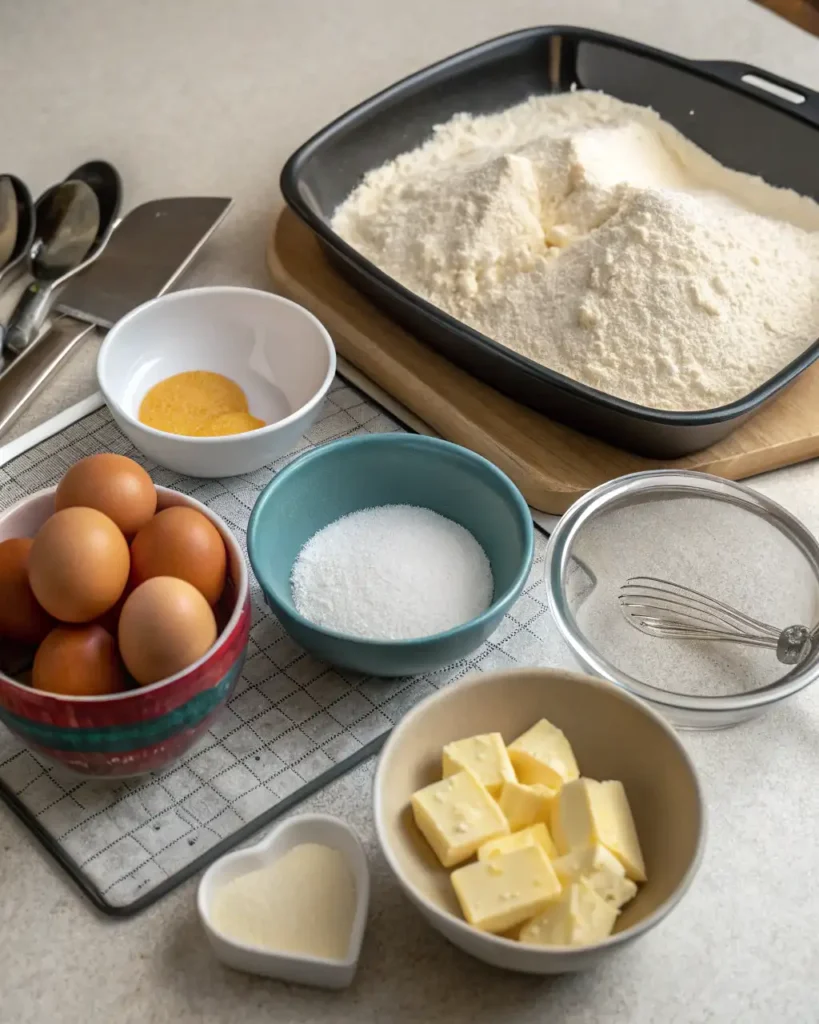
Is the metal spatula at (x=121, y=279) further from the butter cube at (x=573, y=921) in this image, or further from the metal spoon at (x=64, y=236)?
the butter cube at (x=573, y=921)

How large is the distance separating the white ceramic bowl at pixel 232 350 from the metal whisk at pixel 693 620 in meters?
0.32

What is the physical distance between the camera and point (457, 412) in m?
0.99

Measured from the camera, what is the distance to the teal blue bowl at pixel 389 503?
743 mm

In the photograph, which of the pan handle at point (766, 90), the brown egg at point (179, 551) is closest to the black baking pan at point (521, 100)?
the pan handle at point (766, 90)

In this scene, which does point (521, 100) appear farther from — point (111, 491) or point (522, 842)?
point (522, 842)

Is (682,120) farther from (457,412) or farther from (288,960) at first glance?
(288,960)

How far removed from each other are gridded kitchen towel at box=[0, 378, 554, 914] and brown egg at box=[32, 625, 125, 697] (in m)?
0.10

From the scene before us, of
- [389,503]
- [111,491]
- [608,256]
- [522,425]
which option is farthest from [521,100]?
[111,491]

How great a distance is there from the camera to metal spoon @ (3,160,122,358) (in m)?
1.08

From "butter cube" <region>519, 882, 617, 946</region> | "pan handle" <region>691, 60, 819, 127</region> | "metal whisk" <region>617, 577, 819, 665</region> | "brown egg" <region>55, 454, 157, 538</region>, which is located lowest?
"metal whisk" <region>617, 577, 819, 665</region>

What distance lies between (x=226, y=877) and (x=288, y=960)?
67 mm

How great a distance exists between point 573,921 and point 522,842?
57 millimetres

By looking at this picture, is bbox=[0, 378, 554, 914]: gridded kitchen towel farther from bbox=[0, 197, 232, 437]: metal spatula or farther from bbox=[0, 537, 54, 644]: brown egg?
bbox=[0, 197, 232, 437]: metal spatula

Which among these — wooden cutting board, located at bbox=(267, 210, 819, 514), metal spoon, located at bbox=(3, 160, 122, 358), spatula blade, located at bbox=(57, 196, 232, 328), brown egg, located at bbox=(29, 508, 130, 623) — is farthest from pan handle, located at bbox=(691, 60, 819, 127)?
brown egg, located at bbox=(29, 508, 130, 623)
